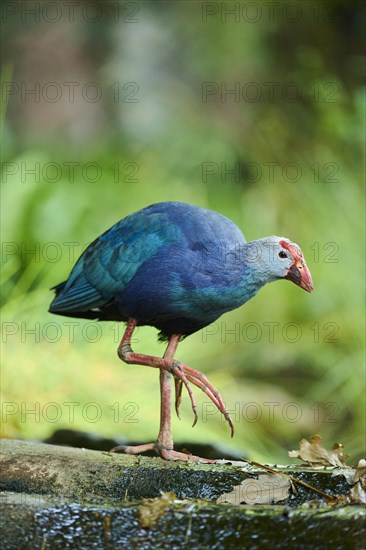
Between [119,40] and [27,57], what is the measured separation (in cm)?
86

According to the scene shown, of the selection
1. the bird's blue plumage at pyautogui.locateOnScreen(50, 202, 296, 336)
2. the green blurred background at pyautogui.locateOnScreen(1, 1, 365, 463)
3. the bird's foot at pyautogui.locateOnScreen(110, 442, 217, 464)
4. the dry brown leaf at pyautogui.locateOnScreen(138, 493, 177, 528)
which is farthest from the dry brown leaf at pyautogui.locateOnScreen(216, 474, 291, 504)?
the green blurred background at pyautogui.locateOnScreen(1, 1, 365, 463)

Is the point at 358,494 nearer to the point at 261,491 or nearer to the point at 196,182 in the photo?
the point at 261,491

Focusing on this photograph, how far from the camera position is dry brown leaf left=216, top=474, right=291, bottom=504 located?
291 cm

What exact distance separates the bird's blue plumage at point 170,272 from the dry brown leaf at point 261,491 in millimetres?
713

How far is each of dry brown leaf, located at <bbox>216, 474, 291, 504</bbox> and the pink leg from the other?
388 millimetres

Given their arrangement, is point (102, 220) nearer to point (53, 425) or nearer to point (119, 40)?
point (53, 425)

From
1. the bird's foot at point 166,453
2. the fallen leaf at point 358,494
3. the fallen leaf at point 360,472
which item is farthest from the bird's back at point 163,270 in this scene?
the fallen leaf at point 358,494

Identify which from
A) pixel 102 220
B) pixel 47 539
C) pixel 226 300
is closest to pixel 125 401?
pixel 102 220

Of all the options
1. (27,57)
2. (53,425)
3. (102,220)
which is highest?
(27,57)

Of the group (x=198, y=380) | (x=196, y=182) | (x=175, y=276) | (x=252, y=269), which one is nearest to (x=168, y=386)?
(x=198, y=380)

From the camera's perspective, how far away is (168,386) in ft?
12.0

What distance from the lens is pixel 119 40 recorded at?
27.6 ft

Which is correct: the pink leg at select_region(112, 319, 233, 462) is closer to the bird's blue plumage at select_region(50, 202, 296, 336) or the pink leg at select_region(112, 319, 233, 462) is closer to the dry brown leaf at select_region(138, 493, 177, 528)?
the bird's blue plumage at select_region(50, 202, 296, 336)

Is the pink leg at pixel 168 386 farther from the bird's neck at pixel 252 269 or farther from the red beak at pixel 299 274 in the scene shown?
the red beak at pixel 299 274
